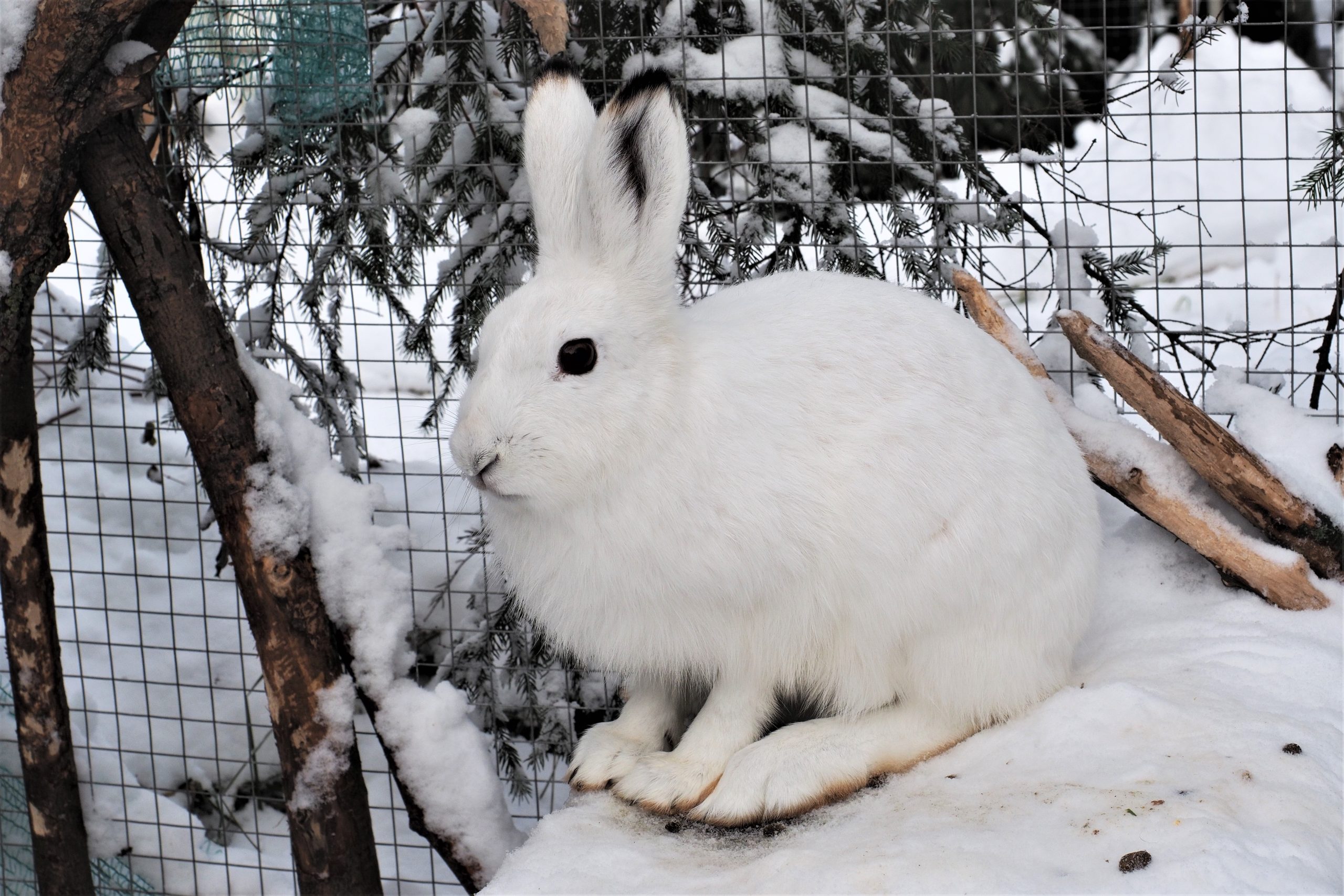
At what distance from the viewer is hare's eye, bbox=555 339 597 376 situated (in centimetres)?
174

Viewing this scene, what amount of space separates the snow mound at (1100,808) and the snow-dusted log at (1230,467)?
110mm

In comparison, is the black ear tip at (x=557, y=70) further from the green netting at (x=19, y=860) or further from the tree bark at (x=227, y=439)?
the green netting at (x=19, y=860)

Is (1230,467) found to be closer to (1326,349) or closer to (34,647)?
(1326,349)

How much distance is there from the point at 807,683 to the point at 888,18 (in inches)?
55.5

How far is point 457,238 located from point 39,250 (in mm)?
1338

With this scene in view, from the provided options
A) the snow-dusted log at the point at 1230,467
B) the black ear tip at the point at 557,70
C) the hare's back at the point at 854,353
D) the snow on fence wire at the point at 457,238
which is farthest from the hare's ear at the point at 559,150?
the snow-dusted log at the point at 1230,467

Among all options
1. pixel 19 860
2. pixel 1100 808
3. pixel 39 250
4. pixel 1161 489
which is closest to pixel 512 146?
pixel 39 250

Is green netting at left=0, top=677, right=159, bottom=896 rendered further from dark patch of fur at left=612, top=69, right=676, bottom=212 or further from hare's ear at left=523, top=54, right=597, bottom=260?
dark patch of fur at left=612, top=69, right=676, bottom=212

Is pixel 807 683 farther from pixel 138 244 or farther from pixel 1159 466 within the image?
pixel 138 244

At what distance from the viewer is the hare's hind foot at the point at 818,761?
180 cm

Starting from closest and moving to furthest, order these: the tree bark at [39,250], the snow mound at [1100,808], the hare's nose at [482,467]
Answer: the snow mound at [1100,808]
the hare's nose at [482,467]
the tree bark at [39,250]

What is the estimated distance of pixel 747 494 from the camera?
1.77 meters

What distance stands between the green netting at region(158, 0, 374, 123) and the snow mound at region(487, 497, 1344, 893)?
5.81 feet

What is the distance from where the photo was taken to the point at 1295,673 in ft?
6.42
